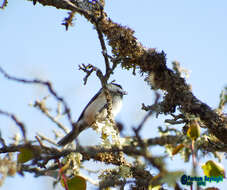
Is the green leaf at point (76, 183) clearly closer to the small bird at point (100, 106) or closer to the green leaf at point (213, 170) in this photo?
the green leaf at point (213, 170)

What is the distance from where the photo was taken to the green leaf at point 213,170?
1780 millimetres

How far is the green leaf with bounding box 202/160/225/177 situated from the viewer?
70.1 inches

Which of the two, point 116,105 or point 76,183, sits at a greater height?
point 116,105

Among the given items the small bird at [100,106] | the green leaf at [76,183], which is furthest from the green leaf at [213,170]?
the small bird at [100,106]

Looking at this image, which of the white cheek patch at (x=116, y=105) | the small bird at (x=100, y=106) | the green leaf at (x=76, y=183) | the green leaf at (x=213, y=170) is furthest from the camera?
the white cheek patch at (x=116, y=105)

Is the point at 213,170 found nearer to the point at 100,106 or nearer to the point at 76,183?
the point at 76,183

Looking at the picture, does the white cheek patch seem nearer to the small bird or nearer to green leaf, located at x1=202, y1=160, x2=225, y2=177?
the small bird

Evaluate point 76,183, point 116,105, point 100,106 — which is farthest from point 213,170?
point 116,105

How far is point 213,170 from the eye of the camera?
179 centimetres

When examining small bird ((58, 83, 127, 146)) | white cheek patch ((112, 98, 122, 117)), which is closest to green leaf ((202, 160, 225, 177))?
small bird ((58, 83, 127, 146))

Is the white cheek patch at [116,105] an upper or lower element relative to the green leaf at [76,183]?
upper

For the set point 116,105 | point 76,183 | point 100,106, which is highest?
point 116,105

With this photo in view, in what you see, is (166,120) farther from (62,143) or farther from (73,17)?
(62,143)

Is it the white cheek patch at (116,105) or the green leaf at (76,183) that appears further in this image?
the white cheek patch at (116,105)
